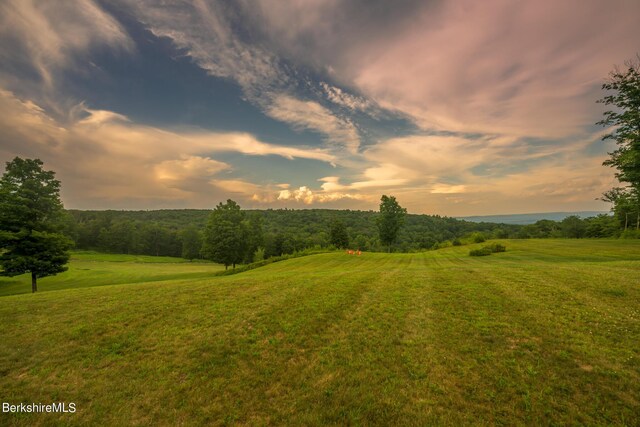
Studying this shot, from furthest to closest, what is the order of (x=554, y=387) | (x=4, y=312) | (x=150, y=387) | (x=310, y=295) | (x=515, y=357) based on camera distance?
(x=310, y=295) → (x=4, y=312) → (x=515, y=357) → (x=150, y=387) → (x=554, y=387)

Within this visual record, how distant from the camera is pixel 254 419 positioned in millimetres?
5508

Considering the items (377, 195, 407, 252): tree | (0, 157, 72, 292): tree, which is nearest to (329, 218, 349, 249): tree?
(377, 195, 407, 252): tree

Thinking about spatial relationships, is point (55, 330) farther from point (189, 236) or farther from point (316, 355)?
point (189, 236)

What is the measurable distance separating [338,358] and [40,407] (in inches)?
290

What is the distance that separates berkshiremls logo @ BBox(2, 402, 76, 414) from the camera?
5.88 m

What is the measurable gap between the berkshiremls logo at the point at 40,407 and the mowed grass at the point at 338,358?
0.60 feet

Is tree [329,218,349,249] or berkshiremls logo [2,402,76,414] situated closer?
berkshiremls logo [2,402,76,414]

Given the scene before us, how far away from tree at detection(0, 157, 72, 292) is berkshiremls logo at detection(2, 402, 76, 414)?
30.1 metres

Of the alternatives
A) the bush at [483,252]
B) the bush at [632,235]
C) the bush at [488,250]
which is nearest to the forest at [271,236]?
the bush at [632,235]

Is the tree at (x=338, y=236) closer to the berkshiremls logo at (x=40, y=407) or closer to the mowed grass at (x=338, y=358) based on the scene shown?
the mowed grass at (x=338, y=358)

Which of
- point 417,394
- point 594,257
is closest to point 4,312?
point 417,394

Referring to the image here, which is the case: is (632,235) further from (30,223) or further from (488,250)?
(30,223)

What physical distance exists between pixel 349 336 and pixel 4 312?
51.6ft

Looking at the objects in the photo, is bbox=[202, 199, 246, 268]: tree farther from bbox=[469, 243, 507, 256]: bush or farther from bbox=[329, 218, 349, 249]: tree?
bbox=[469, 243, 507, 256]: bush
